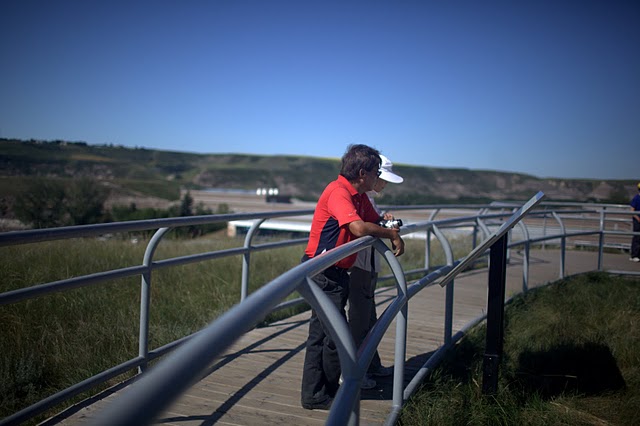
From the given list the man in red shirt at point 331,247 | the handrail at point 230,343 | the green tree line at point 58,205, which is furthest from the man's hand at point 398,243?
the green tree line at point 58,205

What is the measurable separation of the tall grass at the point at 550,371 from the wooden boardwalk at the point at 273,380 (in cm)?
32

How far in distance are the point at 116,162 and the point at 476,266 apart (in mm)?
58001

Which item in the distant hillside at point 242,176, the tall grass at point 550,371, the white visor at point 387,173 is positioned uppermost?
the distant hillside at point 242,176

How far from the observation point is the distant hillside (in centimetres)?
1884

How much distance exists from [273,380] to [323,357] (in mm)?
757

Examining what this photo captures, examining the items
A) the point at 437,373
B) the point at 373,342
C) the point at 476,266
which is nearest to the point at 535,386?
the point at 437,373

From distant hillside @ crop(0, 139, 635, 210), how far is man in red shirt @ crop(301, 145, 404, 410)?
103 inches

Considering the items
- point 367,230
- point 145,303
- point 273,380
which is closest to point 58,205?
point 145,303

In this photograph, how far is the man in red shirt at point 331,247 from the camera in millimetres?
3588

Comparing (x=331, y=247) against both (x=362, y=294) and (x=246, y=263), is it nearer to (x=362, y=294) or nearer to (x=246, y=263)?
(x=362, y=294)

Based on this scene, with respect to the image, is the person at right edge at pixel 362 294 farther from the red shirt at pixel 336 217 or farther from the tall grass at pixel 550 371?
the tall grass at pixel 550 371

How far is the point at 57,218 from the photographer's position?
14.3 m

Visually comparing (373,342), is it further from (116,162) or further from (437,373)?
(116,162)

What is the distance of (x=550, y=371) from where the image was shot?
553cm
